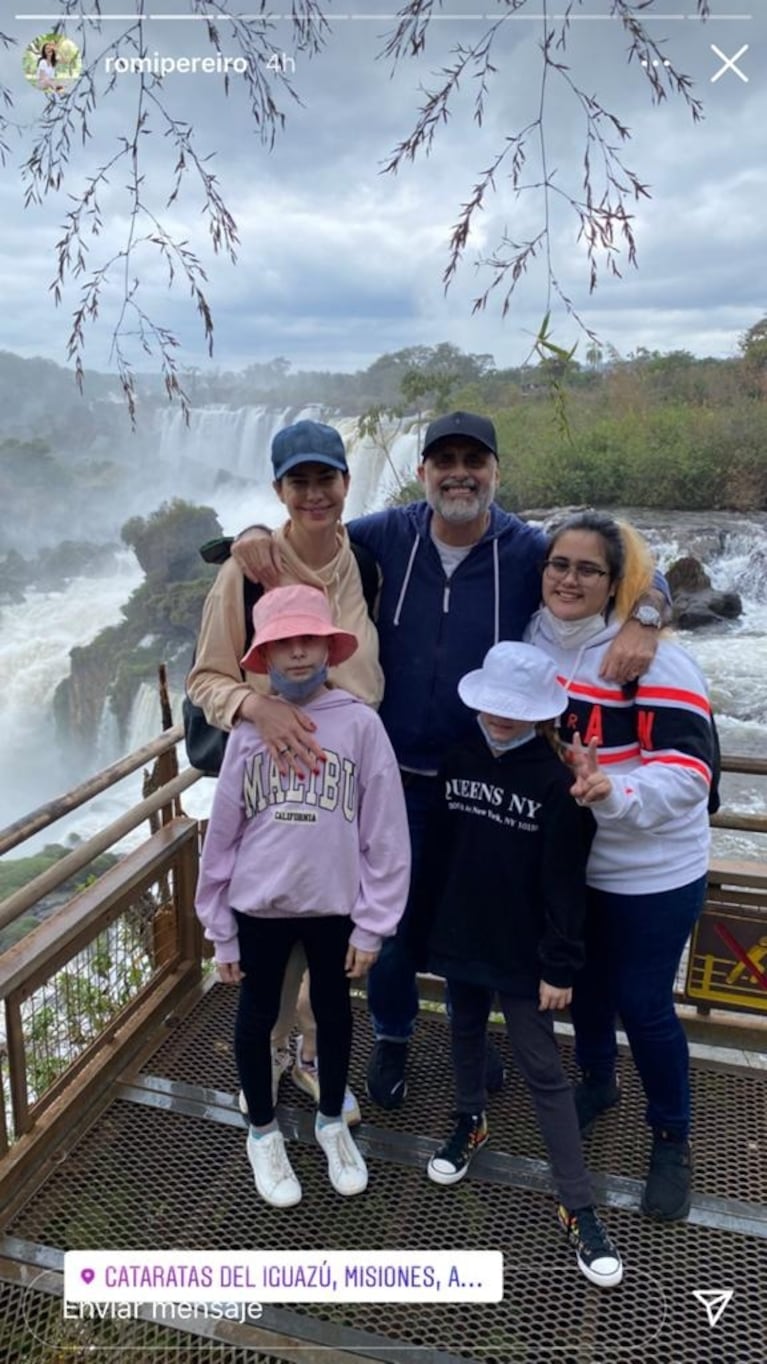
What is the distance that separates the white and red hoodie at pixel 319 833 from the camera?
2113mm

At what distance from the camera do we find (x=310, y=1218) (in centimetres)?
224

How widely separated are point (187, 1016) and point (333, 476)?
188 centimetres

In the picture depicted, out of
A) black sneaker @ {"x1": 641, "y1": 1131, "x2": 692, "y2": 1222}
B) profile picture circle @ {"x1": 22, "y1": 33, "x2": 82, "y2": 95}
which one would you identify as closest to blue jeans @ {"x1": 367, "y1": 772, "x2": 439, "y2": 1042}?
black sneaker @ {"x1": 641, "y1": 1131, "x2": 692, "y2": 1222}

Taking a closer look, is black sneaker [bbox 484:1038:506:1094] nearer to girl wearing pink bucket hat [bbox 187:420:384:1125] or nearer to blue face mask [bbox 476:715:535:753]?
blue face mask [bbox 476:715:535:753]

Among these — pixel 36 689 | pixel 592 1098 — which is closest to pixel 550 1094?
pixel 592 1098

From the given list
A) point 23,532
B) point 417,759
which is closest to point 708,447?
point 417,759

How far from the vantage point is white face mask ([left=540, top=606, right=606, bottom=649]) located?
214 cm

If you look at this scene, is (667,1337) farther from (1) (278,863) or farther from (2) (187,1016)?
(2) (187,1016)

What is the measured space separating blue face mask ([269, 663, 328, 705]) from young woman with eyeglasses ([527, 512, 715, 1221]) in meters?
0.56

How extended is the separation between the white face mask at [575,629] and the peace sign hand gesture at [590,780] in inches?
11.5

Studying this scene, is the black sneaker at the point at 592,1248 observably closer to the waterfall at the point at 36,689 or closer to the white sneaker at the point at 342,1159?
the white sneaker at the point at 342,1159

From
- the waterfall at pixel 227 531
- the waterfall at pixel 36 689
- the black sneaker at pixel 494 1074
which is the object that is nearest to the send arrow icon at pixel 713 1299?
the black sneaker at pixel 494 1074

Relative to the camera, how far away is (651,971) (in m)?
2.17

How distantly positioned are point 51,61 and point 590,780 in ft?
6.03
